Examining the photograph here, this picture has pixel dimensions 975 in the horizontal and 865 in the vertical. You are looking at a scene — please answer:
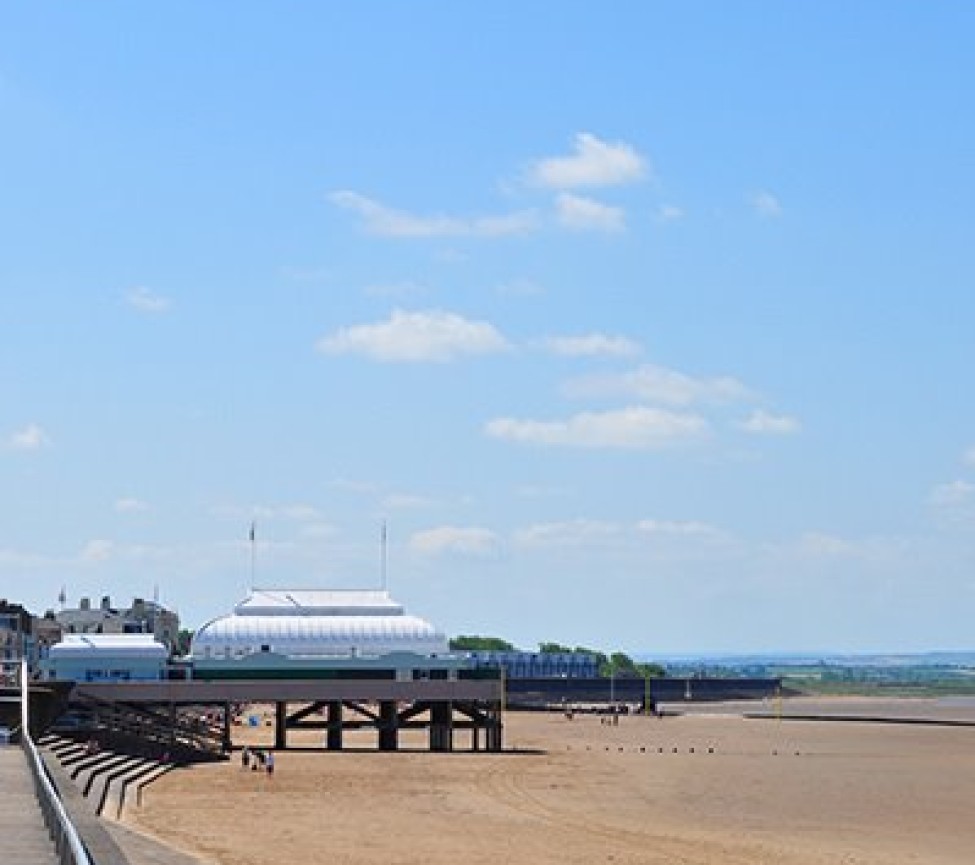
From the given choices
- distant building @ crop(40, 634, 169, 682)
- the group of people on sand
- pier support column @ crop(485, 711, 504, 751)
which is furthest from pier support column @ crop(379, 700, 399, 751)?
the group of people on sand

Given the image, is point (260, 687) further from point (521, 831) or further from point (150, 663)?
point (521, 831)

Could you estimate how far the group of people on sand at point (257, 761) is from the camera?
5722 centimetres

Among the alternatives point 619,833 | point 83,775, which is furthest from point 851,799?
point 83,775

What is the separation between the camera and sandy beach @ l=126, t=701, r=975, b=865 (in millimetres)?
37531

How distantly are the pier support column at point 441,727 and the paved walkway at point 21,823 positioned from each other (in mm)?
35168

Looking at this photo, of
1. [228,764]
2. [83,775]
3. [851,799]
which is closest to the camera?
[83,775]

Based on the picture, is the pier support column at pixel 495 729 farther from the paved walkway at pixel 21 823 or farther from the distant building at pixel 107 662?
the paved walkway at pixel 21 823

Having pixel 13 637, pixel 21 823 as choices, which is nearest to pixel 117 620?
pixel 13 637

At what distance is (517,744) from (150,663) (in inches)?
697

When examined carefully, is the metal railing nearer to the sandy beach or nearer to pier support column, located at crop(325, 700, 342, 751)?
the sandy beach

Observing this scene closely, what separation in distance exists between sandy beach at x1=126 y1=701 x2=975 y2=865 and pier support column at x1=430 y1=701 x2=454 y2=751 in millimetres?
1055

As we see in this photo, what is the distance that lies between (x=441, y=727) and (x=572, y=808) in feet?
81.2

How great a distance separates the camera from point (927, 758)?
80.2 metres

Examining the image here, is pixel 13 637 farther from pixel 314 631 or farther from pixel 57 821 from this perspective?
pixel 57 821
